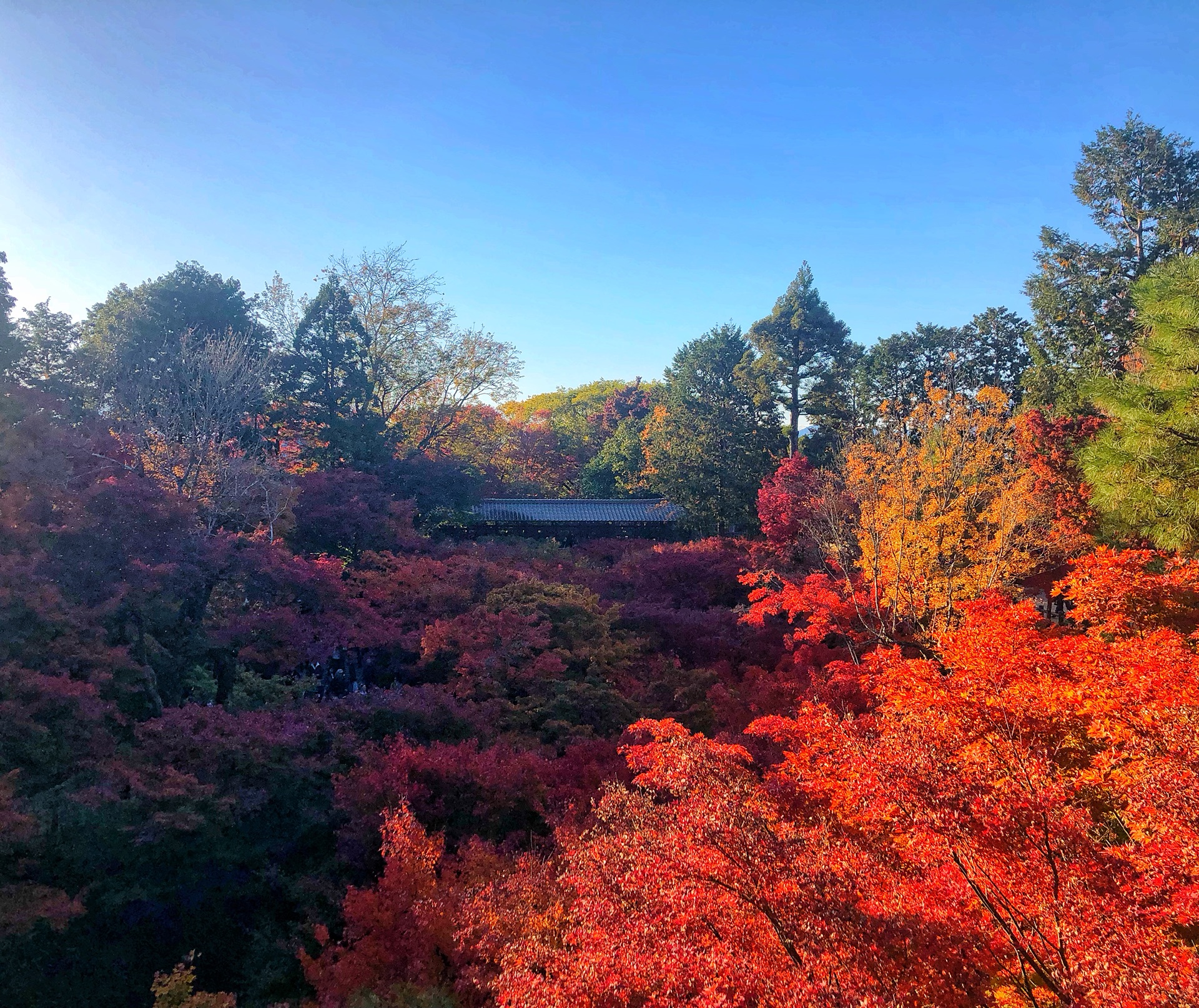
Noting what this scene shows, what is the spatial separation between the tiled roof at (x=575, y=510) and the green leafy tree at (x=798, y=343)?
6.95m

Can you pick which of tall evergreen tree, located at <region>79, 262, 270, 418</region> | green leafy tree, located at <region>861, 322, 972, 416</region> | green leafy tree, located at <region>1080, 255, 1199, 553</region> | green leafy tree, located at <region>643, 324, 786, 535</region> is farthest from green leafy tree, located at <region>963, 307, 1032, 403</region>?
tall evergreen tree, located at <region>79, 262, 270, 418</region>

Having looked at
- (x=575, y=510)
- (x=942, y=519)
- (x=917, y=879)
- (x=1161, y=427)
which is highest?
(x=1161, y=427)

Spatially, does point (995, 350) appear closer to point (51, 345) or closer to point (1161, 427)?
point (1161, 427)

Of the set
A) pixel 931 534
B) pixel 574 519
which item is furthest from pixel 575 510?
pixel 931 534

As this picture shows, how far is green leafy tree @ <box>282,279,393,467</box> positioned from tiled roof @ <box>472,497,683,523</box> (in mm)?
5170

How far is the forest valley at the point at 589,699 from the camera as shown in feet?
15.9

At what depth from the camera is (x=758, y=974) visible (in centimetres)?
430

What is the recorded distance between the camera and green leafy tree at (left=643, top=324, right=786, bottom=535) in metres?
25.2

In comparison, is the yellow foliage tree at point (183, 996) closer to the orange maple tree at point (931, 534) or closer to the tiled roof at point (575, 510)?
the orange maple tree at point (931, 534)

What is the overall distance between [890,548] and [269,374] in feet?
62.4

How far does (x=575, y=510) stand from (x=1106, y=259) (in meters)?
19.6

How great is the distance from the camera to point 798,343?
2952 cm

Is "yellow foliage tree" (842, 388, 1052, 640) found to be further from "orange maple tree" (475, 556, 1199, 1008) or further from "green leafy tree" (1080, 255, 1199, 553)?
"orange maple tree" (475, 556, 1199, 1008)

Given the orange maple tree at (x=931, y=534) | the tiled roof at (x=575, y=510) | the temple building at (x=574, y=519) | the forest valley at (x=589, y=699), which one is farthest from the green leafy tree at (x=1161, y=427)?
the tiled roof at (x=575, y=510)
